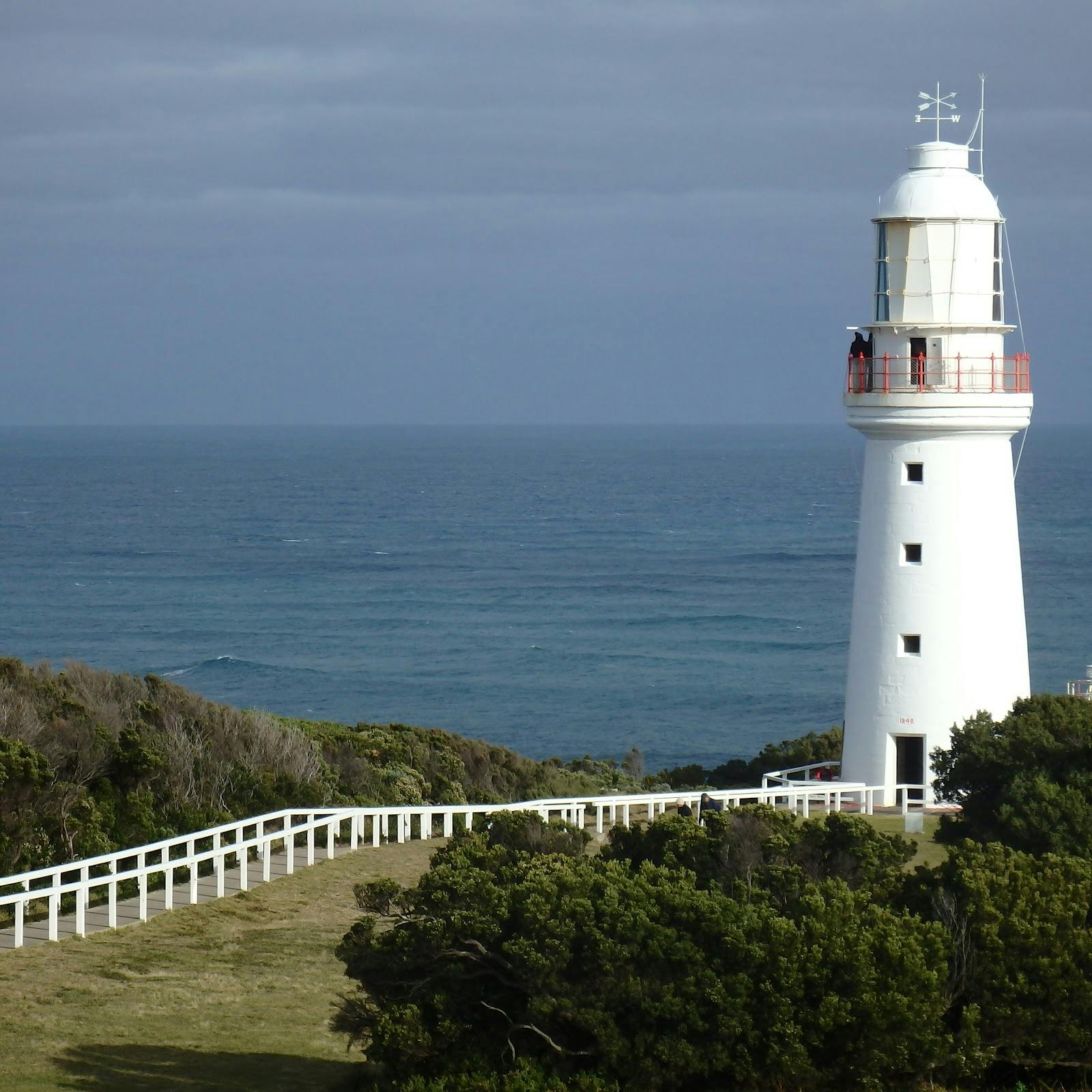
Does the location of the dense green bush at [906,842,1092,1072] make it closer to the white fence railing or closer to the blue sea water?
the white fence railing

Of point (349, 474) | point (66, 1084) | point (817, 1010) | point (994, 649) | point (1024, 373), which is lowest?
point (66, 1084)

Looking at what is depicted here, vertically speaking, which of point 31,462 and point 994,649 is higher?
point 31,462

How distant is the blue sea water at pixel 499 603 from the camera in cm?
4553

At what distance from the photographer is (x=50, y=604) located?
63.7 m

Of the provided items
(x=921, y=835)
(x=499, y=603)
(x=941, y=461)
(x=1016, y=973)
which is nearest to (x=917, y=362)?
(x=941, y=461)

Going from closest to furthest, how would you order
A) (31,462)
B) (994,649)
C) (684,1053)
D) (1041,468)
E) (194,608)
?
(684,1053) → (994,649) → (194,608) → (1041,468) → (31,462)

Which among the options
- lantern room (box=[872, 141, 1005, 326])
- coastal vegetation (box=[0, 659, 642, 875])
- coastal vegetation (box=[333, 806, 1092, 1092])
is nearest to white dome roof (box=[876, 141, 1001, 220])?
lantern room (box=[872, 141, 1005, 326])

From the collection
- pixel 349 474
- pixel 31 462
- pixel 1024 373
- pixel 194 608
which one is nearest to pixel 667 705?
pixel 194 608

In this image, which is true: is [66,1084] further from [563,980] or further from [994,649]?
[994,649]

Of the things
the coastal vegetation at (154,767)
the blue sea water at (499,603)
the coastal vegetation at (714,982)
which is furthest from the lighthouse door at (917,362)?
the blue sea water at (499,603)

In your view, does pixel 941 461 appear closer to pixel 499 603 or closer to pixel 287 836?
pixel 287 836

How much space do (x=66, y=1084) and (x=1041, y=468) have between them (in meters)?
151

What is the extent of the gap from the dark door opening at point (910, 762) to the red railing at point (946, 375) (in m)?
3.68

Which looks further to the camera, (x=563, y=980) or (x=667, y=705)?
(x=667, y=705)
